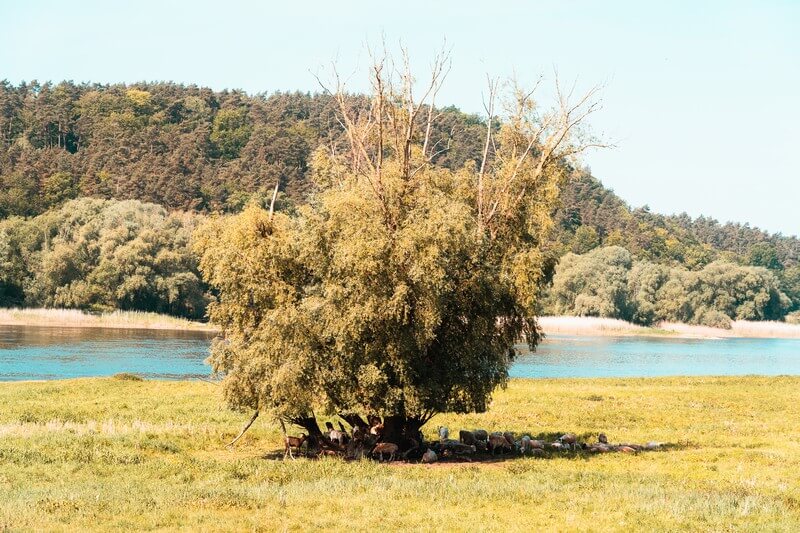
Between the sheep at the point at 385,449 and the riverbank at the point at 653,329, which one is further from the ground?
the riverbank at the point at 653,329

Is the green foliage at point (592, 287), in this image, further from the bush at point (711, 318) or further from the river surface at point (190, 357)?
the river surface at point (190, 357)

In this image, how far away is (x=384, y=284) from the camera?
2855 cm

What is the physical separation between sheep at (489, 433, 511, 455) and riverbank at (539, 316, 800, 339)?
108617 mm

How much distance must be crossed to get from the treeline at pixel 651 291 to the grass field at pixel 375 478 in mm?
112194

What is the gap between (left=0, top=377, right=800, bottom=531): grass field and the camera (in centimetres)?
1947

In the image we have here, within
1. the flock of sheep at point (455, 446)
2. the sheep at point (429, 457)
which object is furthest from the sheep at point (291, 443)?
the sheep at point (429, 457)

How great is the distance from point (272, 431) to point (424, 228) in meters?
11.6

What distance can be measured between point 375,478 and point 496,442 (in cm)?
712

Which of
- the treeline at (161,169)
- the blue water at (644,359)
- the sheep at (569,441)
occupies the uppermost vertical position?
the treeline at (161,169)

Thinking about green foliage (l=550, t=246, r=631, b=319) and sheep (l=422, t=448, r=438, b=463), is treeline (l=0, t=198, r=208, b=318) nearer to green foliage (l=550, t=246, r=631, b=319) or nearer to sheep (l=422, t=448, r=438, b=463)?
green foliage (l=550, t=246, r=631, b=319)

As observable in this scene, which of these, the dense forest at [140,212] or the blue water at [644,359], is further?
the dense forest at [140,212]

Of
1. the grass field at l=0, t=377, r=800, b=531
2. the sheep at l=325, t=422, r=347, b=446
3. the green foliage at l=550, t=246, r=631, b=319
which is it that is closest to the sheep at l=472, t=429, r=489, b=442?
the grass field at l=0, t=377, r=800, b=531

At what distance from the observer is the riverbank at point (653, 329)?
472 feet

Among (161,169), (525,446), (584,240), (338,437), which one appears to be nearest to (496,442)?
(525,446)
